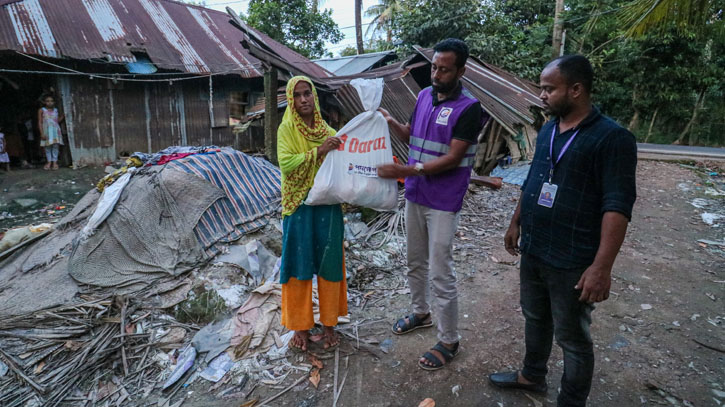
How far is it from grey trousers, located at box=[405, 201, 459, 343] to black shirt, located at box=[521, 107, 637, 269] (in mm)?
Result: 526

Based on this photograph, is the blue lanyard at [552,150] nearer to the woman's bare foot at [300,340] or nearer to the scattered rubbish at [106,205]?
the woman's bare foot at [300,340]

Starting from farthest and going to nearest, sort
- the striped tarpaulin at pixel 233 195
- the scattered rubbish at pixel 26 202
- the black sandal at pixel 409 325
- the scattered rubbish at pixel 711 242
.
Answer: the scattered rubbish at pixel 26 202
the scattered rubbish at pixel 711 242
the striped tarpaulin at pixel 233 195
the black sandal at pixel 409 325

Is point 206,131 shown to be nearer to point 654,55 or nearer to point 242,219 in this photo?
point 242,219

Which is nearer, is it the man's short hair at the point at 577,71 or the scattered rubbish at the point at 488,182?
the man's short hair at the point at 577,71

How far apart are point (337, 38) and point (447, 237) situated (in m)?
17.5

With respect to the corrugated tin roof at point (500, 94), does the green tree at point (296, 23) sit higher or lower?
higher

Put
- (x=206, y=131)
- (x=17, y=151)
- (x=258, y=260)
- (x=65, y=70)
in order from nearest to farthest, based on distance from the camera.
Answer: (x=258, y=260), (x=65, y=70), (x=17, y=151), (x=206, y=131)

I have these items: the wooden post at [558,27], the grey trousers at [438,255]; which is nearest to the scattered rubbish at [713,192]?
the wooden post at [558,27]

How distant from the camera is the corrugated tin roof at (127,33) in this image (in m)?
8.65

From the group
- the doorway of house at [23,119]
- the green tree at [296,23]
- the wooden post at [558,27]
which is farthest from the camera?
Answer: the green tree at [296,23]

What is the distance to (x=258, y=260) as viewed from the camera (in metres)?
4.04

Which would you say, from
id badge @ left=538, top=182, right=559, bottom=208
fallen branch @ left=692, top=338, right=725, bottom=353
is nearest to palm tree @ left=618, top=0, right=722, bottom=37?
fallen branch @ left=692, top=338, right=725, bottom=353

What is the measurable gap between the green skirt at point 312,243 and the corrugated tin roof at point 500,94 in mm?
6077

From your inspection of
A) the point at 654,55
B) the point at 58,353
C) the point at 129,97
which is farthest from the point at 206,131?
the point at 654,55
